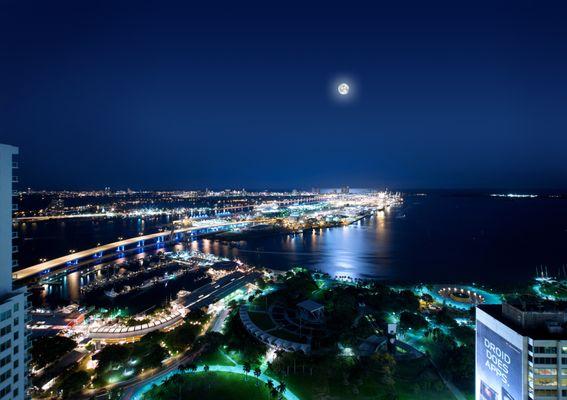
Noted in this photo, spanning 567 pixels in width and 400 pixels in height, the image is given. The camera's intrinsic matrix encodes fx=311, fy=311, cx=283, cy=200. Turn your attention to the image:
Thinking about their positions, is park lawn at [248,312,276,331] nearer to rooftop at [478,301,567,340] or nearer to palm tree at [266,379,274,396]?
palm tree at [266,379,274,396]

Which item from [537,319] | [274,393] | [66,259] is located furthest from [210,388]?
[66,259]

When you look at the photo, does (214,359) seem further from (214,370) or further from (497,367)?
(497,367)

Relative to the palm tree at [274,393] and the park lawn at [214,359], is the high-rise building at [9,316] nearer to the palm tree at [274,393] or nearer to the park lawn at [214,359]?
the park lawn at [214,359]

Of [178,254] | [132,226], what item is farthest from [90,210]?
[178,254]

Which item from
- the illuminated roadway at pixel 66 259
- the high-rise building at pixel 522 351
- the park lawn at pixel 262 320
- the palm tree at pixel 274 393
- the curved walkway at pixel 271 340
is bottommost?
the palm tree at pixel 274 393

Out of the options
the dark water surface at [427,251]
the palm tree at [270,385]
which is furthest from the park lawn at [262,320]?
the dark water surface at [427,251]

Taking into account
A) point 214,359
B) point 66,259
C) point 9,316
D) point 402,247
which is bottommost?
point 214,359
